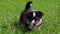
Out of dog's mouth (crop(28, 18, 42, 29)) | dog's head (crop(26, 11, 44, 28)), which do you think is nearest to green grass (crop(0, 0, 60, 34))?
dog's mouth (crop(28, 18, 42, 29))

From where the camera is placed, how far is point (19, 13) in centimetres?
1011

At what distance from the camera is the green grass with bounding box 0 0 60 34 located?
8078 millimetres

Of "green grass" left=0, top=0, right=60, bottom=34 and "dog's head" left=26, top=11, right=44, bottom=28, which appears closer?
"dog's head" left=26, top=11, right=44, bottom=28

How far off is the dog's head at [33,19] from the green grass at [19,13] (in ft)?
1.10

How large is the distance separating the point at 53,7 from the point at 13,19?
3.16m

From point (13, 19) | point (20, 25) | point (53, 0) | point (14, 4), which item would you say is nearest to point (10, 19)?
point (13, 19)

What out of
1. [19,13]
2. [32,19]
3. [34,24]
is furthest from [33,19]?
[19,13]

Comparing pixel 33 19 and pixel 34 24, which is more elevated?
pixel 33 19

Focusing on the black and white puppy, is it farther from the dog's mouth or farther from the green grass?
the green grass

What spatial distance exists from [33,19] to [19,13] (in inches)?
106

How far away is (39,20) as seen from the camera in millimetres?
7672

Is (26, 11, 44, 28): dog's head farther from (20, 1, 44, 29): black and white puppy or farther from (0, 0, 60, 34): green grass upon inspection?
(0, 0, 60, 34): green grass

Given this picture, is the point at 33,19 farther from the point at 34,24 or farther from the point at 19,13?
the point at 19,13

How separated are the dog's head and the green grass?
336mm
